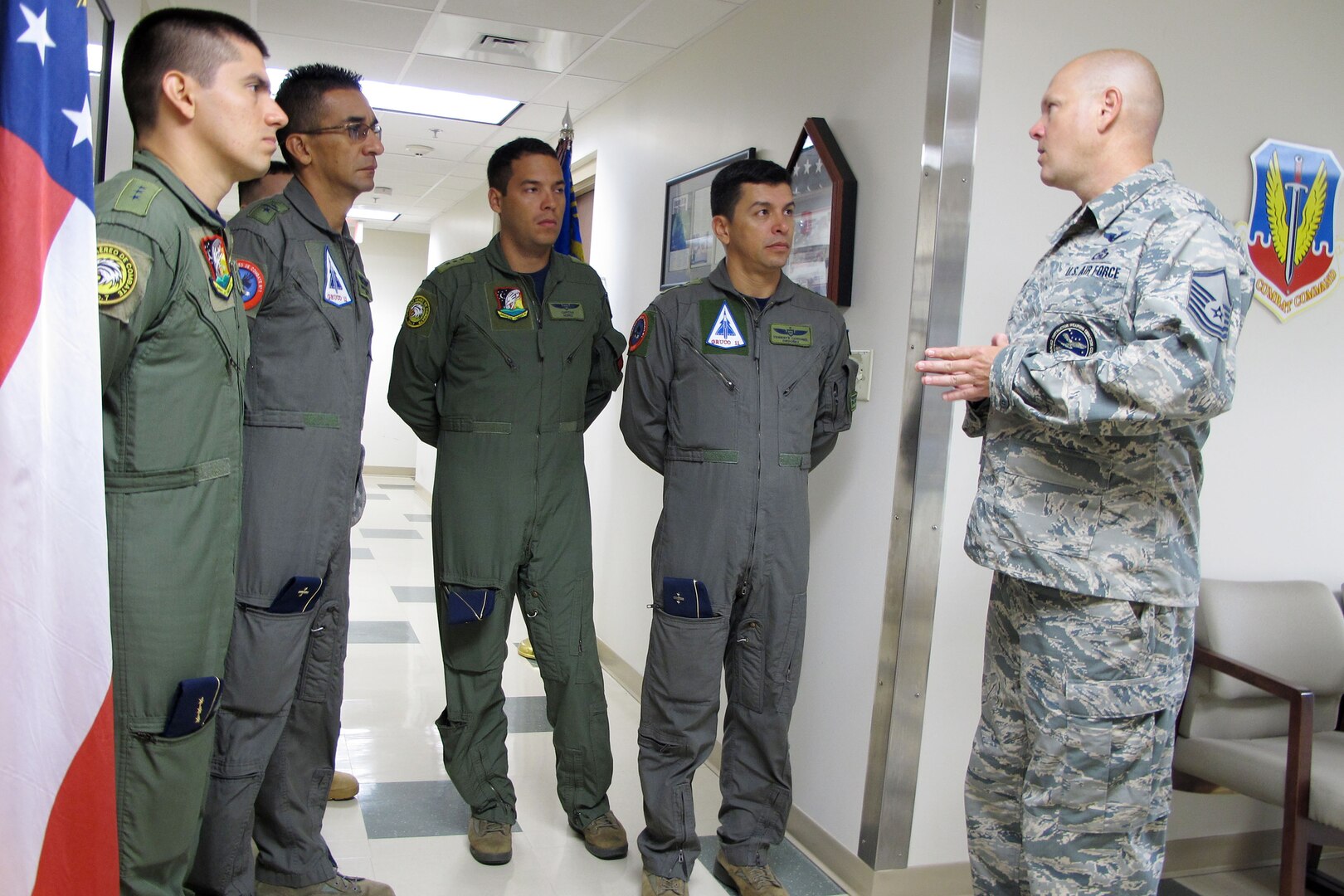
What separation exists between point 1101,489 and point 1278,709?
1391 mm

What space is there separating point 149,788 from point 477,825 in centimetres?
130

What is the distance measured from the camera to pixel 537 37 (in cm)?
398

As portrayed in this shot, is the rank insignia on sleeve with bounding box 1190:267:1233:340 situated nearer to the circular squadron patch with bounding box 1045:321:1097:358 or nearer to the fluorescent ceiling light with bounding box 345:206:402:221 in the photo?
the circular squadron patch with bounding box 1045:321:1097:358

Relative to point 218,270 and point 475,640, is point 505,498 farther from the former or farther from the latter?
point 218,270

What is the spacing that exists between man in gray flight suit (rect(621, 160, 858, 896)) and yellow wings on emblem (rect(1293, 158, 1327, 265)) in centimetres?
133

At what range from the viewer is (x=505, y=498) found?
102 inches

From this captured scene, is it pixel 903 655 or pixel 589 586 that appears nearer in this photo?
pixel 903 655

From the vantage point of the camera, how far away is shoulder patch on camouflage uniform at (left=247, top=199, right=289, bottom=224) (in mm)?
2084

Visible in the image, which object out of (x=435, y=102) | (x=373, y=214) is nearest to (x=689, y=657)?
(x=435, y=102)

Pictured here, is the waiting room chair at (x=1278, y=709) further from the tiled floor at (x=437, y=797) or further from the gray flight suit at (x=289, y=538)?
the gray flight suit at (x=289, y=538)

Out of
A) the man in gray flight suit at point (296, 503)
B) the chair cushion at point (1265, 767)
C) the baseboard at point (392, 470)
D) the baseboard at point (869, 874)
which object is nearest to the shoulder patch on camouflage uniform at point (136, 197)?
the man in gray flight suit at point (296, 503)

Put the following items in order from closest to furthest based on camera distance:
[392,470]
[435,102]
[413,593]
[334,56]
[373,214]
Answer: [334,56]
[435,102]
[413,593]
[373,214]
[392,470]

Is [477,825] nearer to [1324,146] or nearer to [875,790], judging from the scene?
[875,790]

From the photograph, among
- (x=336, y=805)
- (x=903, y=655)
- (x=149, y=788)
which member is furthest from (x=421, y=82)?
(x=149, y=788)
